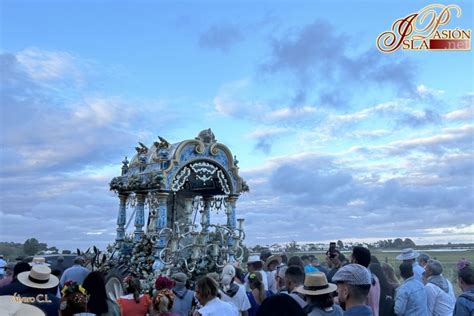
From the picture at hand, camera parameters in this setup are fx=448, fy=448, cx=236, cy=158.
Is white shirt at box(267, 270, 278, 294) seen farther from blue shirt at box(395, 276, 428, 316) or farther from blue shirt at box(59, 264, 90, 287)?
blue shirt at box(59, 264, 90, 287)

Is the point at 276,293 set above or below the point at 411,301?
above

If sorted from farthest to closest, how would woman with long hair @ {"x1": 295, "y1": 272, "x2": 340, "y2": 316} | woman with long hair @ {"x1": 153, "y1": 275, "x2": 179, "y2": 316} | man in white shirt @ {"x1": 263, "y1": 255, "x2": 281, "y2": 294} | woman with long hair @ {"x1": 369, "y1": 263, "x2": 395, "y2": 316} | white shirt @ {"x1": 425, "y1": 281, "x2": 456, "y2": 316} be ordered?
1. man in white shirt @ {"x1": 263, "y1": 255, "x2": 281, "y2": 294}
2. white shirt @ {"x1": 425, "y1": 281, "x2": 456, "y2": 316}
3. woman with long hair @ {"x1": 369, "y1": 263, "x2": 395, "y2": 316}
4. woman with long hair @ {"x1": 153, "y1": 275, "x2": 179, "y2": 316}
5. woman with long hair @ {"x1": 295, "y1": 272, "x2": 340, "y2": 316}

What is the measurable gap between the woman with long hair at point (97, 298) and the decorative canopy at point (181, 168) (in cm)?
659

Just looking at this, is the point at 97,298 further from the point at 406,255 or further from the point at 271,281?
the point at 406,255

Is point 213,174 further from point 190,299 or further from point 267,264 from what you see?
point 190,299

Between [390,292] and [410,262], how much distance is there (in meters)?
0.52

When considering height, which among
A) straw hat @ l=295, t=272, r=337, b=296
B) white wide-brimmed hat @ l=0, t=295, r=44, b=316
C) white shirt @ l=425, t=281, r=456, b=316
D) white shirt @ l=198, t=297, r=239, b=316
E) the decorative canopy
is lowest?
white shirt @ l=425, t=281, r=456, b=316

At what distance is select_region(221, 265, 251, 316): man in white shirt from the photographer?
5.64 metres

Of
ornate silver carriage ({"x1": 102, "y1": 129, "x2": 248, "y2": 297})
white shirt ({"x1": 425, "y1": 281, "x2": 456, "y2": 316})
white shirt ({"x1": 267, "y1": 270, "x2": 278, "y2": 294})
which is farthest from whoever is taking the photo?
ornate silver carriage ({"x1": 102, "y1": 129, "x2": 248, "y2": 297})

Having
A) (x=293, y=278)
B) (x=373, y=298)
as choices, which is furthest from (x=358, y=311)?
(x=373, y=298)

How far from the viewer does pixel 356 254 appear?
5.03 metres

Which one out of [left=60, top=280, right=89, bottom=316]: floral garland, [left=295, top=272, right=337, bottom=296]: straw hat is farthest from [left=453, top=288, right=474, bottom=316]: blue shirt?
[left=60, top=280, right=89, bottom=316]: floral garland

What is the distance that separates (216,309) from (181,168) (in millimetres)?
7203

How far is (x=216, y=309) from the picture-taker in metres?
4.66
